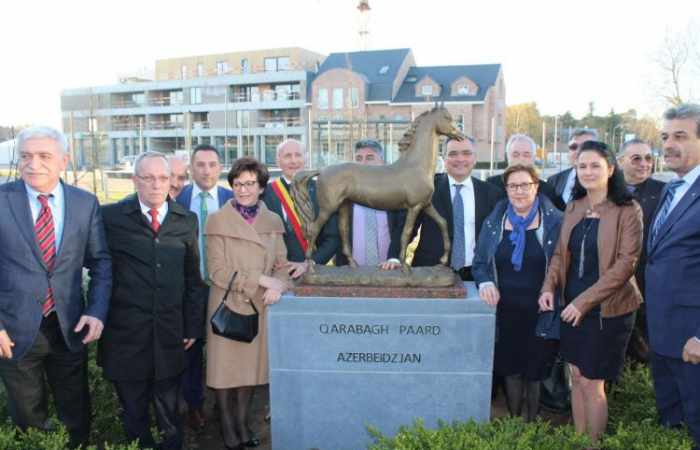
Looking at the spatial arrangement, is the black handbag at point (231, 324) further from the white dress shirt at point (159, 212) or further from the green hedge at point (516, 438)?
the green hedge at point (516, 438)

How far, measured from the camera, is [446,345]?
3.54m

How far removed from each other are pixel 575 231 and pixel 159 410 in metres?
2.83

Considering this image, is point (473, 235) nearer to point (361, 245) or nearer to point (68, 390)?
point (361, 245)

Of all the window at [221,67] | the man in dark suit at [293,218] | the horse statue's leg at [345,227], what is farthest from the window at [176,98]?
the horse statue's leg at [345,227]

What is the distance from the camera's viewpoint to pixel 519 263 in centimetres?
372

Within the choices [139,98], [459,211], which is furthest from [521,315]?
[139,98]

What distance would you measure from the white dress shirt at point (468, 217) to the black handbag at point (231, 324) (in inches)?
65.7

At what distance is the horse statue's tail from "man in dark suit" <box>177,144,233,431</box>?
3.38 ft

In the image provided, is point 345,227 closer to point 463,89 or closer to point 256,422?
point 256,422

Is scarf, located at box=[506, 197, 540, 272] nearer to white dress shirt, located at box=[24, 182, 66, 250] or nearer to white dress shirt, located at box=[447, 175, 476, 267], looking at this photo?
white dress shirt, located at box=[447, 175, 476, 267]

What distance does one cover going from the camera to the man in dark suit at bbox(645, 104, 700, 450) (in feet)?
9.26

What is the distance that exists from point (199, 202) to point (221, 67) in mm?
48391

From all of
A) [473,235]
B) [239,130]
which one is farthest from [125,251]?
[239,130]

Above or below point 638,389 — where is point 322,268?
above
